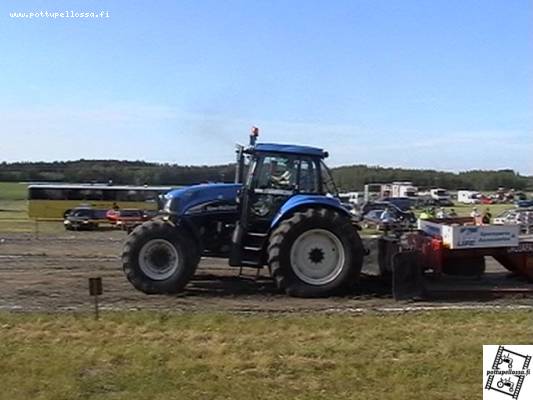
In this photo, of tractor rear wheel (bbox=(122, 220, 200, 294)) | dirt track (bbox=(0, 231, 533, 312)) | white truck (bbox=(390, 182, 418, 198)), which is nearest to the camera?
dirt track (bbox=(0, 231, 533, 312))

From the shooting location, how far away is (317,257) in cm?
1241

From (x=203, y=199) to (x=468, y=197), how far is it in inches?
3288

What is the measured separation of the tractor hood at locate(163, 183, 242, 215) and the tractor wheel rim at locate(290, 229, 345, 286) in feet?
4.80

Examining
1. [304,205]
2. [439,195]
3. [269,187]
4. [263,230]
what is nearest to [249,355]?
[304,205]

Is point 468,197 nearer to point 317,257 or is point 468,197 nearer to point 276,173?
point 276,173

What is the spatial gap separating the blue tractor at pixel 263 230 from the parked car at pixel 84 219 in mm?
34795

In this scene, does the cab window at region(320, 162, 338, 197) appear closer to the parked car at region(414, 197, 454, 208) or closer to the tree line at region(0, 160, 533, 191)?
the tree line at region(0, 160, 533, 191)

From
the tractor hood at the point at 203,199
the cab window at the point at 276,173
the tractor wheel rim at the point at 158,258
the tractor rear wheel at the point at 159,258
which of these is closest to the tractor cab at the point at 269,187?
the cab window at the point at 276,173

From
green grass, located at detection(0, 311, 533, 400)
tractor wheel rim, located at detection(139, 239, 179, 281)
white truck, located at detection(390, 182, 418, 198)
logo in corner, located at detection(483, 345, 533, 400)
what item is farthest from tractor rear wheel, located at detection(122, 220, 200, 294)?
white truck, located at detection(390, 182, 418, 198)

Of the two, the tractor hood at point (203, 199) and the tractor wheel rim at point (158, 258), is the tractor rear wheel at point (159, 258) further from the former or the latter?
the tractor hood at point (203, 199)

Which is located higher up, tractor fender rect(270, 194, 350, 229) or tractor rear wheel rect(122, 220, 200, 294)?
tractor fender rect(270, 194, 350, 229)

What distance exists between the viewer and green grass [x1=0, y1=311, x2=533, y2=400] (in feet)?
21.2

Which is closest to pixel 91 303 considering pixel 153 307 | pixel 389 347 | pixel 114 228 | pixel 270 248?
pixel 153 307

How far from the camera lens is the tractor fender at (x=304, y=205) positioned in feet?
40.9
